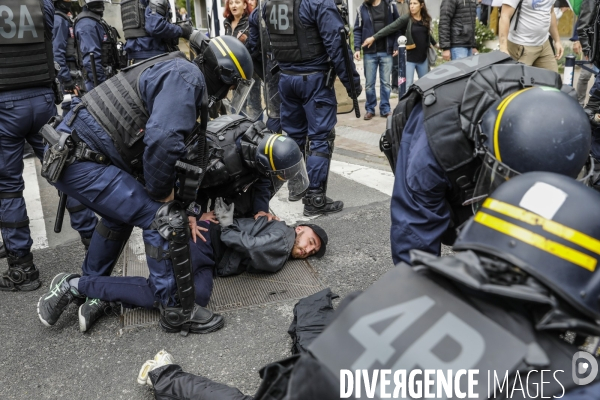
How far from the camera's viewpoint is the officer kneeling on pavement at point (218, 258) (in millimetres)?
2969

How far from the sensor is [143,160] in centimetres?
266

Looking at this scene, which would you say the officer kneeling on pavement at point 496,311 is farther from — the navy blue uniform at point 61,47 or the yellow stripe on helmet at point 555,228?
the navy blue uniform at point 61,47

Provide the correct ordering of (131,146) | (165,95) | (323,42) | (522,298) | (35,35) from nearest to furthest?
(522,298) < (165,95) < (131,146) < (35,35) < (323,42)

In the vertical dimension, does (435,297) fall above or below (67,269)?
above

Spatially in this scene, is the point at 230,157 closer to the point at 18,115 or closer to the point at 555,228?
the point at 18,115

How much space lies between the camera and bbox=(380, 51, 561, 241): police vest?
6.32ft

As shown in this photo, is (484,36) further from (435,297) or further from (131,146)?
(435,297)

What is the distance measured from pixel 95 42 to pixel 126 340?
4.23 metres

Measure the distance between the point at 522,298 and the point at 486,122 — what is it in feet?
2.81

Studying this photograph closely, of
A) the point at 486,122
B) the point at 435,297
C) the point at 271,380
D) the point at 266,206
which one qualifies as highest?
the point at 486,122

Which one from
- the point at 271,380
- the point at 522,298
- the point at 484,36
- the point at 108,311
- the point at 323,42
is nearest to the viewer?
the point at 522,298

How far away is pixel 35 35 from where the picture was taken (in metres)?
3.61

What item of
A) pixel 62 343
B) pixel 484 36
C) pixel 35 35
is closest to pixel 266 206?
pixel 62 343

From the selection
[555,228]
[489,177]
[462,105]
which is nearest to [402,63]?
[462,105]
